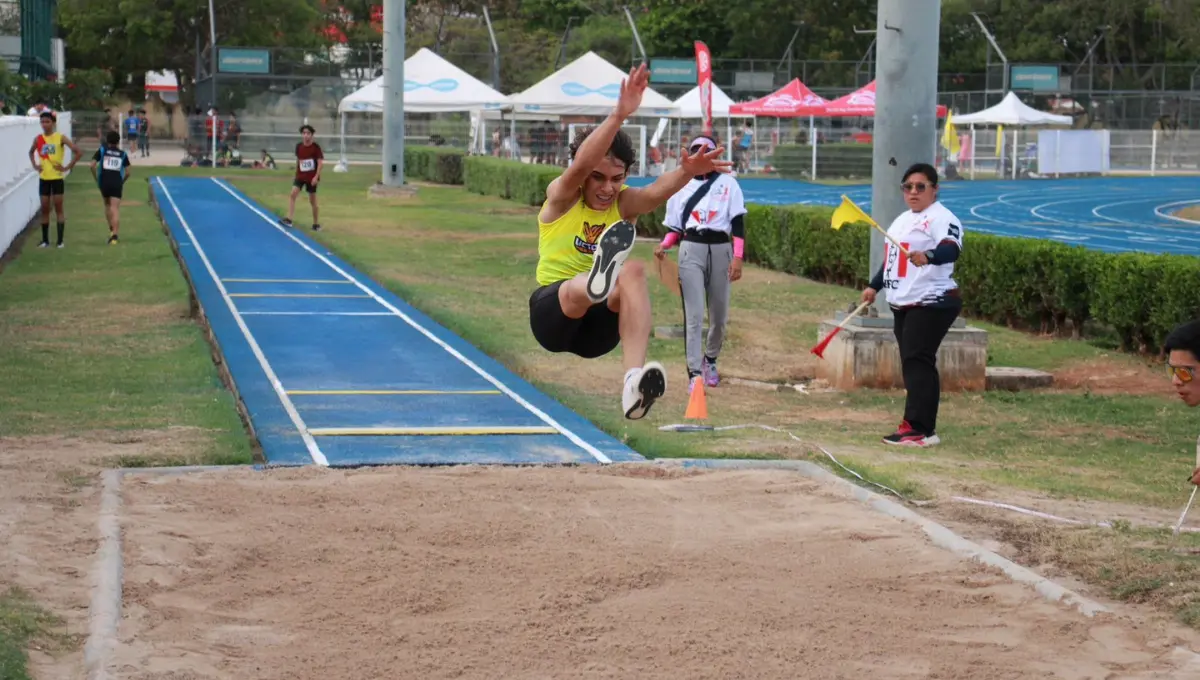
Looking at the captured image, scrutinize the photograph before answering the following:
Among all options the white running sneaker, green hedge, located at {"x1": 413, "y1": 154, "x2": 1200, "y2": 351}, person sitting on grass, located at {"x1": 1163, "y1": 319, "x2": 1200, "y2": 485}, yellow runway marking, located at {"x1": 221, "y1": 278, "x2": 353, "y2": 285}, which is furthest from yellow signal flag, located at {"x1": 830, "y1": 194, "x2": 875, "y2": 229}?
yellow runway marking, located at {"x1": 221, "y1": 278, "x2": 353, "y2": 285}

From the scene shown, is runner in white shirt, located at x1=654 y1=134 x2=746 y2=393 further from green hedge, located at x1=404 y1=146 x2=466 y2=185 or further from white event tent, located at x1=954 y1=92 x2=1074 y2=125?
white event tent, located at x1=954 y1=92 x2=1074 y2=125

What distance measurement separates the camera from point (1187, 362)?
6641mm

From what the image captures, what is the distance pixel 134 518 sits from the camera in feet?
25.1

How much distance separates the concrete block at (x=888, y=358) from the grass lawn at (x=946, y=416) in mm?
175

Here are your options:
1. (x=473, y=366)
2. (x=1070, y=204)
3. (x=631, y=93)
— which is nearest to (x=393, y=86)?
(x=1070, y=204)

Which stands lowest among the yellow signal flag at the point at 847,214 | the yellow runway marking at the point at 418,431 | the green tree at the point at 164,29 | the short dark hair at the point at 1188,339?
the yellow runway marking at the point at 418,431

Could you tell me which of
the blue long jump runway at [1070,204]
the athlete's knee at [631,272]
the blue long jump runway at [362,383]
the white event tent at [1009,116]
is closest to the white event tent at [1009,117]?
the white event tent at [1009,116]

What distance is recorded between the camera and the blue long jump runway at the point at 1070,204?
28.6 m

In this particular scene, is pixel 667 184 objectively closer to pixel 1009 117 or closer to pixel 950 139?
pixel 950 139

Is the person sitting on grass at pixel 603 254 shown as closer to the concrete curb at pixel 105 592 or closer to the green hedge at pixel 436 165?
the concrete curb at pixel 105 592

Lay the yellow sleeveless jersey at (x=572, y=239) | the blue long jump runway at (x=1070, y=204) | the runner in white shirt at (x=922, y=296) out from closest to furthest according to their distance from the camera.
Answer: the yellow sleeveless jersey at (x=572, y=239), the runner in white shirt at (x=922, y=296), the blue long jump runway at (x=1070, y=204)

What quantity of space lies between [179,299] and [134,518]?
1019 cm

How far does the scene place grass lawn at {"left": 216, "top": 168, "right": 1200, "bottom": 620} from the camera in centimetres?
859

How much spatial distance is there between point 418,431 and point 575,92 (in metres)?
35.6
